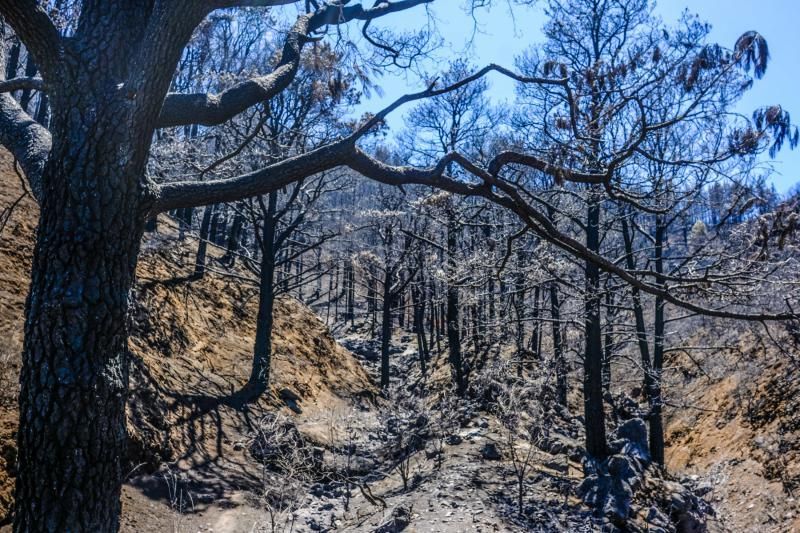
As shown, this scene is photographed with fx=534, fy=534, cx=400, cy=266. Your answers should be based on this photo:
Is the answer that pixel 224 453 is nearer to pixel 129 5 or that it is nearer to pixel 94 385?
pixel 94 385

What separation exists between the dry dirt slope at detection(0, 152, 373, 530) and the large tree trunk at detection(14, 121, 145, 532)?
141cm

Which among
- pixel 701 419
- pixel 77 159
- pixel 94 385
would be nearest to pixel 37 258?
pixel 77 159

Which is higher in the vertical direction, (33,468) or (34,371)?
(34,371)

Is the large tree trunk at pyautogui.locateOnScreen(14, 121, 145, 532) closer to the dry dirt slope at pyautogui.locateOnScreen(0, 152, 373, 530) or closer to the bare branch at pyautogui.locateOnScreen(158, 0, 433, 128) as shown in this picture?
the bare branch at pyautogui.locateOnScreen(158, 0, 433, 128)

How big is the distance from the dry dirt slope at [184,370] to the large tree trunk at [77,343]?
141 cm

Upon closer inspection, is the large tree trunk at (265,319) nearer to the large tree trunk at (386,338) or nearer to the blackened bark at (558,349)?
the blackened bark at (558,349)

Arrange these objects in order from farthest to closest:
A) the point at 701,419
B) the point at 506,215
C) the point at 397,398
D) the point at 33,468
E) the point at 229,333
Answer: the point at 701,419 < the point at 397,398 < the point at 229,333 < the point at 506,215 < the point at 33,468

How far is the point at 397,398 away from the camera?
A: 583 inches

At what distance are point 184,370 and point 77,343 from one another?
25.9ft

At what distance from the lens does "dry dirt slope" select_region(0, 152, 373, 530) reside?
653cm

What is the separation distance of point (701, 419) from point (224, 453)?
1444 centimetres

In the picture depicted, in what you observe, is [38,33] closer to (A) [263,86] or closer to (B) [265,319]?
(A) [263,86]

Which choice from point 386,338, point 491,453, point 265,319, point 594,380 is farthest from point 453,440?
point 386,338

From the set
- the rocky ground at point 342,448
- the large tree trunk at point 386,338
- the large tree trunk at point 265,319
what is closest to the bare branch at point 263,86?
the rocky ground at point 342,448
